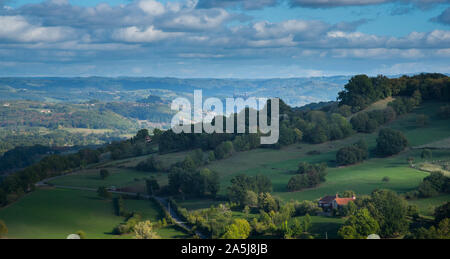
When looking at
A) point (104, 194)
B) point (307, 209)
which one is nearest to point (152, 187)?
point (104, 194)

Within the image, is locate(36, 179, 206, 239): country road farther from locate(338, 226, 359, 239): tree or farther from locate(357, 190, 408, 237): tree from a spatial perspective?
locate(357, 190, 408, 237): tree

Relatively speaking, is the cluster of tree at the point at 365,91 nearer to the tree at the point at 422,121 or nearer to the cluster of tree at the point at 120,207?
the tree at the point at 422,121

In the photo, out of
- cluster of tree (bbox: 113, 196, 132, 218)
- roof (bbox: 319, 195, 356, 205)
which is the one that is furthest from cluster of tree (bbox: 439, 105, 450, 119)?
cluster of tree (bbox: 113, 196, 132, 218)

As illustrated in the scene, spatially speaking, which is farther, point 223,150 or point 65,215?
point 223,150

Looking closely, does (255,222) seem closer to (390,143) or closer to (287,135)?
(390,143)
